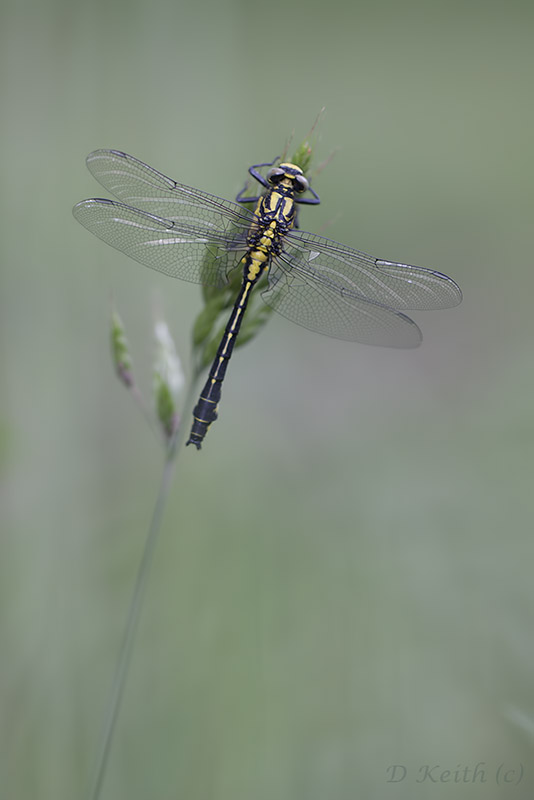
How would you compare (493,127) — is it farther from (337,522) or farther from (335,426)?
(337,522)

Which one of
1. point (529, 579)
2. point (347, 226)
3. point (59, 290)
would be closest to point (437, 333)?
point (347, 226)

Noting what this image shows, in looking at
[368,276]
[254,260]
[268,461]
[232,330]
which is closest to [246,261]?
[254,260]

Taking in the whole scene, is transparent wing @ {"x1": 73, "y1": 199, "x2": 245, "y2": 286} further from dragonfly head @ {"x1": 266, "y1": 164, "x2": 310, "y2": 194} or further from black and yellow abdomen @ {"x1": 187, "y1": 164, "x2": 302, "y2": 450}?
dragonfly head @ {"x1": 266, "y1": 164, "x2": 310, "y2": 194}

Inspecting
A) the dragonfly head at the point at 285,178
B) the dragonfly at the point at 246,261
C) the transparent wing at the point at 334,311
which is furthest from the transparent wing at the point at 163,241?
the dragonfly head at the point at 285,178

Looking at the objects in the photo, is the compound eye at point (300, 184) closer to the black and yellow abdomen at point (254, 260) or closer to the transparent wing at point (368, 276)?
the black and yellow abdomen at point (254, 260)

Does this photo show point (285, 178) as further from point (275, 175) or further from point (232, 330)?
point (232, 330)

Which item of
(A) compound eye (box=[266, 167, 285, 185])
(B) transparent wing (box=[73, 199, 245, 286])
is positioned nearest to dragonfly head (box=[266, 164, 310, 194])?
(A) compound eye (box=[266, 167, 285, 185])
